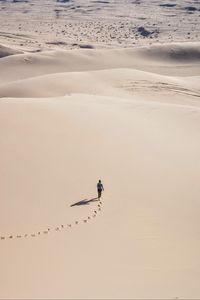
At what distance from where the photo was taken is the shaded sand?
659 centimetres

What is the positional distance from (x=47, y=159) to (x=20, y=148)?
73cm

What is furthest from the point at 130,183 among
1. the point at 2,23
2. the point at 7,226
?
the point at 2,23

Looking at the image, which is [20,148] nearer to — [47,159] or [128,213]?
[47,159]

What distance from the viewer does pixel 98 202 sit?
30.0 ft

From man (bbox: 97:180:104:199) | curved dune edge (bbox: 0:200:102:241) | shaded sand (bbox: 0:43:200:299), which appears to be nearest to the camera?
shaded sand (bbox: 0:43:200:299)

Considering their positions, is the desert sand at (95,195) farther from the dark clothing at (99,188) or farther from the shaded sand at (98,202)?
the dark clothing at (99,188)

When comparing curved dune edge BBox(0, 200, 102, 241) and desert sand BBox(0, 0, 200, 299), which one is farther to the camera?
curved dune edge BBox(0, 200, 102, 241)

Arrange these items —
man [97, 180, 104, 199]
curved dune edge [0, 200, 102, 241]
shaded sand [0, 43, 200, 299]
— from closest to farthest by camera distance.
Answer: shaded sand [0, 43, 200, 299] → curved dune edge [0, 200, 102, 241] → man [97, 180, 104, 199]

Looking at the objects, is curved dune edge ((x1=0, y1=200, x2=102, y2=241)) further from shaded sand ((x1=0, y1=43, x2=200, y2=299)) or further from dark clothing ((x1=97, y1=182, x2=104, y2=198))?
dark clothing ((x1=97, y1=182, x2=104, y2=198))

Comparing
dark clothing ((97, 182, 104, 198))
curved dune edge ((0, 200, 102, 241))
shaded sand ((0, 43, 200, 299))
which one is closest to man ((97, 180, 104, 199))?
dark clothing ((97, 182, 104, 198))

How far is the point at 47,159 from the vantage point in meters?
10.6

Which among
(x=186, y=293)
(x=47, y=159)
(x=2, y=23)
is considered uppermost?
(x=2, y=23)

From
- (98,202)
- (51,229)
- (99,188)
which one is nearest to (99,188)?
(99,188)

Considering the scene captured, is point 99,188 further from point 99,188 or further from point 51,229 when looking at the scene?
point 51,229
